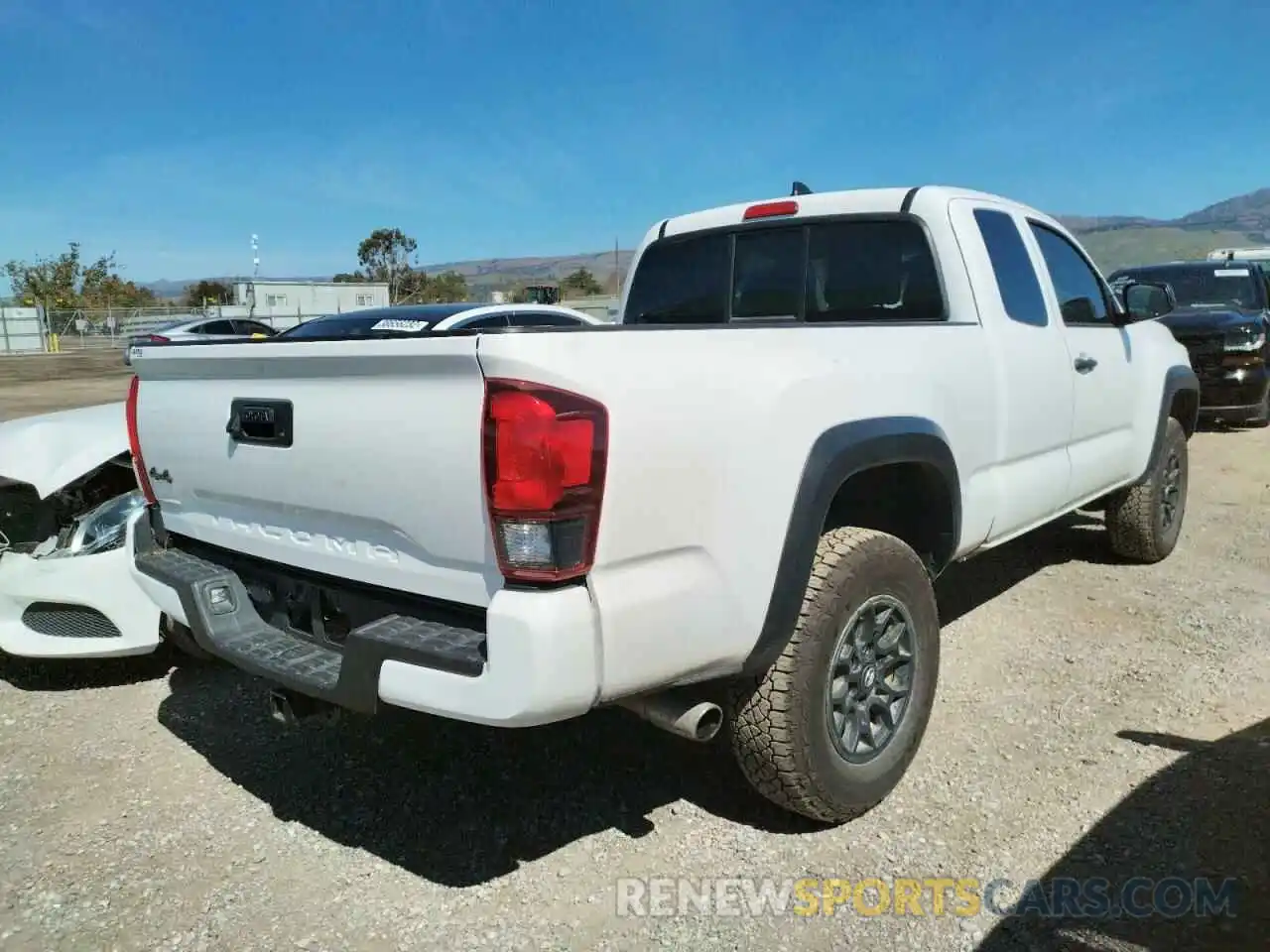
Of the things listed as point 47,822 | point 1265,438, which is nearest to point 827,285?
point 47,822

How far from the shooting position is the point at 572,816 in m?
3.09

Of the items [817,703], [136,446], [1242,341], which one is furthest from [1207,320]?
[136,446]

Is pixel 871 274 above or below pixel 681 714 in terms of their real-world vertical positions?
above

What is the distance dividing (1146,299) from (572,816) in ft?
14.1

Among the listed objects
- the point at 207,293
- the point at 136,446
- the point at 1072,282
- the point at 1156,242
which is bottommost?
the point at 136,446

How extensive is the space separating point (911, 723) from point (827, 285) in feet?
5.99

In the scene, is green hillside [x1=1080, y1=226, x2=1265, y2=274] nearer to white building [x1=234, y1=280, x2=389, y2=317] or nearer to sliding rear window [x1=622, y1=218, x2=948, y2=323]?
white building [x1=234, y1=280, x2=389, y2=317]

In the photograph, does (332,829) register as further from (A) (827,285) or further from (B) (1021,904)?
(A) (827,285)

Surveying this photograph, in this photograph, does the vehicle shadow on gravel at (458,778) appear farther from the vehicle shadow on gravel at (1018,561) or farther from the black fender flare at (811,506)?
the vehicle shadow on gravel at (1018,561)

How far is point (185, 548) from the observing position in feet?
10.6

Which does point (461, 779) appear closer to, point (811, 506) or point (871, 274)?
point (811, 506)

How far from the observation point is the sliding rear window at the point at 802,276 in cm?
382

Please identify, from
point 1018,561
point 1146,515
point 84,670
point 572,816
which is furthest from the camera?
point 1018,561
